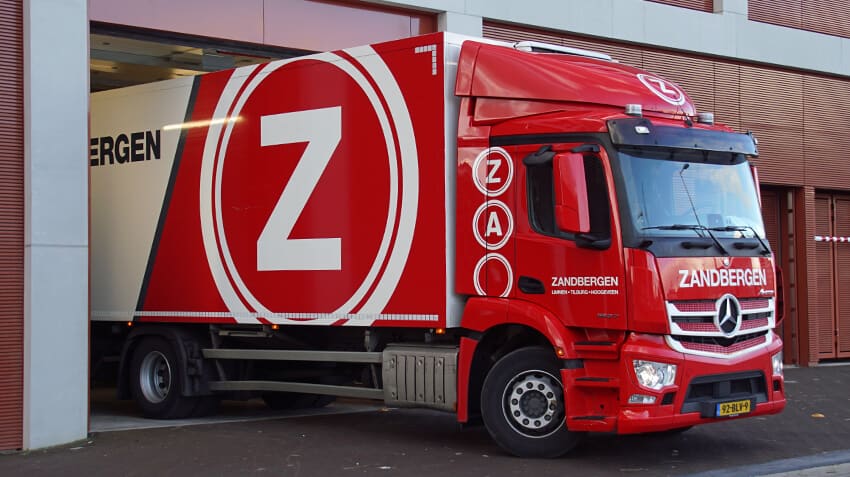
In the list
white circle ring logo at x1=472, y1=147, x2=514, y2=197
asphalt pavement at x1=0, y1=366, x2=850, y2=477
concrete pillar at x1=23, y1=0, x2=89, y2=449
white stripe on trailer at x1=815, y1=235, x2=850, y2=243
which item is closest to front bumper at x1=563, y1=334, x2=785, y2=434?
asphalt pavement at x1=0, y1=366, x2=850, y2=477

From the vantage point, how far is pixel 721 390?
10.1 m

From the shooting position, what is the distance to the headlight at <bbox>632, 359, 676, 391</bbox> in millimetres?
9695

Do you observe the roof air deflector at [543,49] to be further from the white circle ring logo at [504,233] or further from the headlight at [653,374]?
the headlight at [653,374]

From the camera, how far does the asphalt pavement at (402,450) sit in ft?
32.6

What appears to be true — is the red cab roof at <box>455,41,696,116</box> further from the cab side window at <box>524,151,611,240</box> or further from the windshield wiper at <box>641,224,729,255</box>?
the windshield wiper at <box>641,224,729,255</box>

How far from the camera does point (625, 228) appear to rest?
9.87 metres

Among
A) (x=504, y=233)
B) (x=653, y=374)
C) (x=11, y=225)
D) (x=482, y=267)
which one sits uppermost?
(x=11, y=225)

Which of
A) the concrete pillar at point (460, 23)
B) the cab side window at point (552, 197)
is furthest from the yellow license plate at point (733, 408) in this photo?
the concrete pillar at point (460, 23)

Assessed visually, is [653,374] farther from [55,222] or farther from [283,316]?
[55,222]

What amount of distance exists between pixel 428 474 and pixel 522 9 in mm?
9342

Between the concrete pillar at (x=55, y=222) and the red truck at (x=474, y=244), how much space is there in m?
Result: 1.82

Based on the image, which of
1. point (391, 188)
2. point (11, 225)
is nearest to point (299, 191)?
point (391, 188)

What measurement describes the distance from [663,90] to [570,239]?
1924 mm

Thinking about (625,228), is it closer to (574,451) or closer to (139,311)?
(574,451)
